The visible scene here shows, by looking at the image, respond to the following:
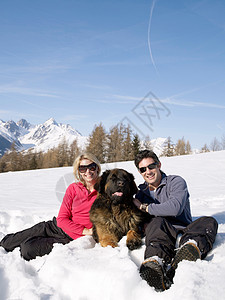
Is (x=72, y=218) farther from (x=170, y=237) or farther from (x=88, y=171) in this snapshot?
(x=170, y=237)

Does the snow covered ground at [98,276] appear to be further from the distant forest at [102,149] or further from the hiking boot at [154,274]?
the distant forest at [102,149]

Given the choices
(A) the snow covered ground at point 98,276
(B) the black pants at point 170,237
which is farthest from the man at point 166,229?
(A) the snow covered ground at point 98,276

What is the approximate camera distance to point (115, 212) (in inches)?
134

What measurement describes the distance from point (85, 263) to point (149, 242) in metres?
0.73

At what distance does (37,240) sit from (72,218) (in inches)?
22.9

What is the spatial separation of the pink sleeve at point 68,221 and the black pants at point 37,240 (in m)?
0.16

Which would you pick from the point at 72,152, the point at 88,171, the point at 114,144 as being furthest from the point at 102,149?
the point at 88,171

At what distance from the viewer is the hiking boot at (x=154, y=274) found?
2242mm

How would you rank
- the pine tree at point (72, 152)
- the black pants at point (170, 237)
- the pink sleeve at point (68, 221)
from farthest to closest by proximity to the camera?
the pine tree at point (72, 152) → the pink sleeve at point (68, 221) → the black pants at point (170, 237)

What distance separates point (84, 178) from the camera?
3945mm

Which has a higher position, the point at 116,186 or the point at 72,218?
the point at 116,186

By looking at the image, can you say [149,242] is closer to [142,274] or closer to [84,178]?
[142,274]

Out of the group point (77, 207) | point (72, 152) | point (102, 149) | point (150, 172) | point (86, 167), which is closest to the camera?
point (150, 172)

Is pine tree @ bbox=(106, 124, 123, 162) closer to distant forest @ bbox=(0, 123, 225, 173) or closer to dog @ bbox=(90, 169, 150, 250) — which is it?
distant forest @ bbox=(0, 123, 225, 173)
